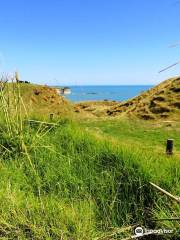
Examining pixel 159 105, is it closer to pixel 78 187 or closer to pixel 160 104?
pixel 160 104

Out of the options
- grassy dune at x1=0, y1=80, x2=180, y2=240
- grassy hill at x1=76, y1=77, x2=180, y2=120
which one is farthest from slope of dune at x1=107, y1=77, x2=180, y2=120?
grassy dune at x1=0, y1=80, x2=180, y2=240

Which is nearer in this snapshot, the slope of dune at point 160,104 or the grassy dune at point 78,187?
the grassy dune at point 78,187

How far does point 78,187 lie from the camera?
195 inches

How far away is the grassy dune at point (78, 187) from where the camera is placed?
13.8 ft

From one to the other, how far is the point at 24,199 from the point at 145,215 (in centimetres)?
143

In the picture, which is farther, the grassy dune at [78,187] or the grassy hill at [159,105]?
the grassy hill at [159,105]

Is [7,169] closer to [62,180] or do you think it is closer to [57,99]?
[62,180]

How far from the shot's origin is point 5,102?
22.6ft

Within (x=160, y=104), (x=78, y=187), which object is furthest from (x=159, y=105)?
(x=78, y=187)

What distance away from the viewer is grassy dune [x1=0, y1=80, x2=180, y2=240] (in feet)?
13.8

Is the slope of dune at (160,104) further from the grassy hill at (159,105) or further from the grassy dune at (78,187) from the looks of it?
the grassy dune at (78,187)

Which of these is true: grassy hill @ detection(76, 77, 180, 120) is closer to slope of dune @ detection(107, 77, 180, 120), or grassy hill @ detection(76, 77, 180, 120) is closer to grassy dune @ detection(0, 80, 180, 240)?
slope of dune @ detection(107, 77, 180, 120)

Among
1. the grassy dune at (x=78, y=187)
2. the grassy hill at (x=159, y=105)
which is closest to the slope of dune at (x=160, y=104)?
the grassy hill at (x=159, y=105)

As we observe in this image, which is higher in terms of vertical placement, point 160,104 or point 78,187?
point 160,104
